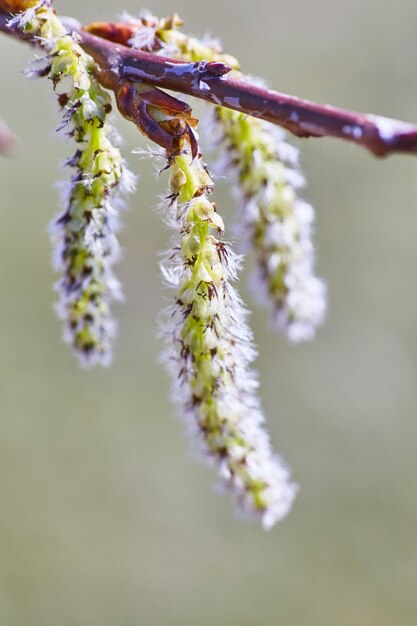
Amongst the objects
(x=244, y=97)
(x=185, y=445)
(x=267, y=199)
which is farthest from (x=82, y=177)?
(x=185, y=445)

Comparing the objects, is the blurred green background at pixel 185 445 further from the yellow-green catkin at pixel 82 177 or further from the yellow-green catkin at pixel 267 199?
the yellow-green catkin at pixel 82 177

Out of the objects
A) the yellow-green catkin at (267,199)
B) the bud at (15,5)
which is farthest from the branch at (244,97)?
the yellow-green catkin at (267,199)

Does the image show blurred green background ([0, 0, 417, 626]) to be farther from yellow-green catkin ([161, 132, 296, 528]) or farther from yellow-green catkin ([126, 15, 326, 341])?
yellow-green catkin ([161, 132, 296, 528])

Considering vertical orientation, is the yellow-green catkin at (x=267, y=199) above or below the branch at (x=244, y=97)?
above

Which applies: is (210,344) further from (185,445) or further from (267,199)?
(185,445)

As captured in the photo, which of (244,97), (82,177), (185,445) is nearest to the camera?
(244,97)

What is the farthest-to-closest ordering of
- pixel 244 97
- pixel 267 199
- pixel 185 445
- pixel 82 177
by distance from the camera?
pixel 185 445 → pixel 267 199 → pixel 82 177 → pixel 244 97
